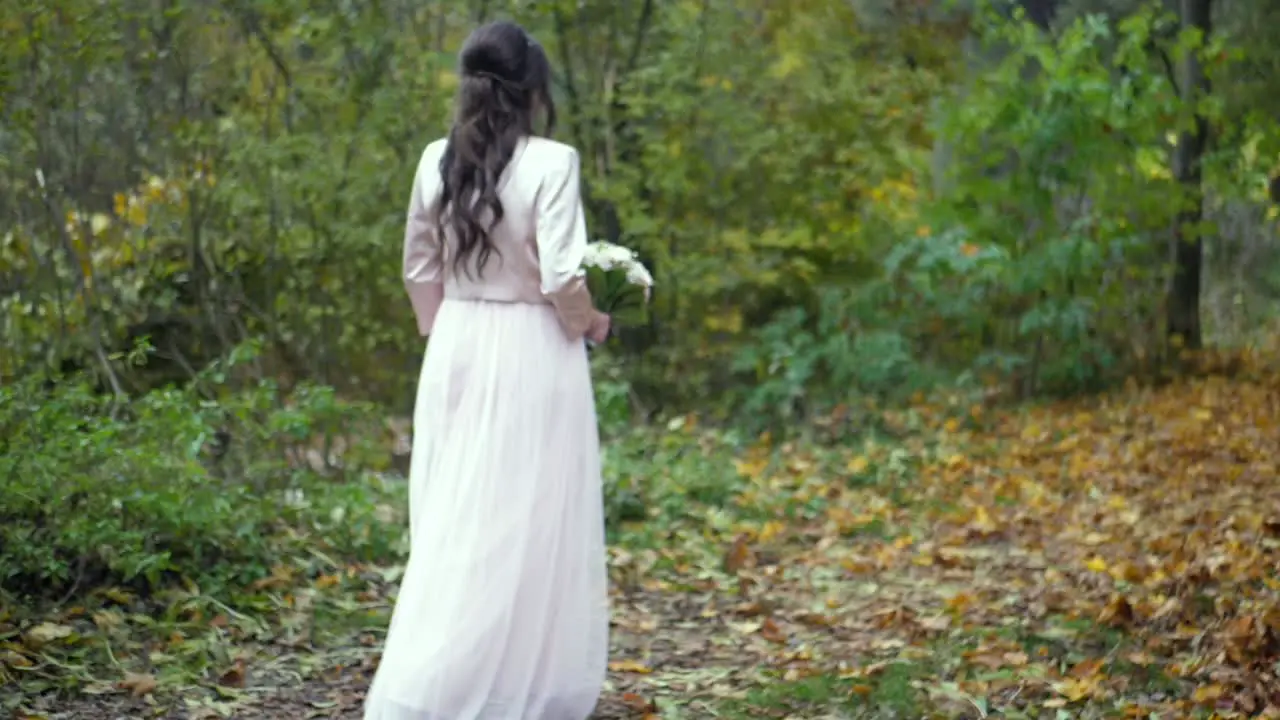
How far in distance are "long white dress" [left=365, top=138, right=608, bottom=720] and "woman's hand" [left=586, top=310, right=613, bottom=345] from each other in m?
0.04

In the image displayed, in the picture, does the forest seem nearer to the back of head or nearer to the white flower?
the white flower

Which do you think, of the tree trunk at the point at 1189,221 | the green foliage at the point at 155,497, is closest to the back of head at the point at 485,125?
the green foliage at the point at 155,497

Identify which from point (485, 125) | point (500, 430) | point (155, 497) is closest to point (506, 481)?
point (500, 430)

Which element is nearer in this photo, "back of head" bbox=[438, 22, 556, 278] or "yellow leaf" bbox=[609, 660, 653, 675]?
"back of head" bbox=[438, 22, 556, 278]

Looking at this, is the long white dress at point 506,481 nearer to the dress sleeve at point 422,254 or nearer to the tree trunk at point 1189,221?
the dress sleeve at point 422,254

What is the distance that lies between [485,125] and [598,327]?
2.33 ft

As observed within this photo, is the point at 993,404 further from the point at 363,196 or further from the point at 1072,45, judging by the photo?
the point at 363,196

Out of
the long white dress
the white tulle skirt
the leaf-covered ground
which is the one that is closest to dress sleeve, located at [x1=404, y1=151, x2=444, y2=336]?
the long white dress

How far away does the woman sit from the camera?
4340mm

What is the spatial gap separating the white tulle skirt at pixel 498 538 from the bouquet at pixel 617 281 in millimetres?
179

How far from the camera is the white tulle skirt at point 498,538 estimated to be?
14.3 ft

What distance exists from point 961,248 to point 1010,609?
19.6ft

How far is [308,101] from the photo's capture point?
346 inches

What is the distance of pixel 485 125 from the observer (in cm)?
439
